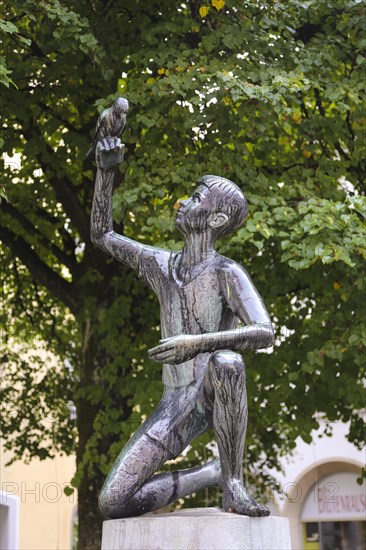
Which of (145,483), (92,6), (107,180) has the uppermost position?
(92,6)

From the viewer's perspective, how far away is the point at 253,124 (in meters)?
11.1

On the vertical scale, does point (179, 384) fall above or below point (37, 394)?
below

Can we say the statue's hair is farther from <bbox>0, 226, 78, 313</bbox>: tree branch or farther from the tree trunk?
<bbox>0, 226, 78, 313</bbox>: tree branch

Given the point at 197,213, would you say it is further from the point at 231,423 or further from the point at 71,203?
the point at 71,203

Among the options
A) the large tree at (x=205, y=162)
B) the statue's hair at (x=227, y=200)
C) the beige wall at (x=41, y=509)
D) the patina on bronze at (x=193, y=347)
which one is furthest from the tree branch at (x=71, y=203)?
the beige wall at (x=41, y=509)

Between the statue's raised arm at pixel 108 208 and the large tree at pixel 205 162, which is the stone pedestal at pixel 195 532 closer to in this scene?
the statue's raised arm at pixel 108 208

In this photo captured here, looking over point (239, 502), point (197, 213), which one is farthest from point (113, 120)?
point (239, 502)

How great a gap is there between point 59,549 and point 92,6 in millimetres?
15194

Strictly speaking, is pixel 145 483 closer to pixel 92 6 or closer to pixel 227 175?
pixel 227 175

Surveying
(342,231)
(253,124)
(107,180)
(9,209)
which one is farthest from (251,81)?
(107,180)

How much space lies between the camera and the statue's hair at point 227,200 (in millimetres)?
5949

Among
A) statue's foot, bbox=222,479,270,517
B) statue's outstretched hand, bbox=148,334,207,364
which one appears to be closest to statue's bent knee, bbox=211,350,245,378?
statue's outstretched hand, bbox=148,334,207,364

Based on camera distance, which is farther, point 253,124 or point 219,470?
point 253,124

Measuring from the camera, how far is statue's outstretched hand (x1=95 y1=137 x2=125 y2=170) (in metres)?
5.97
